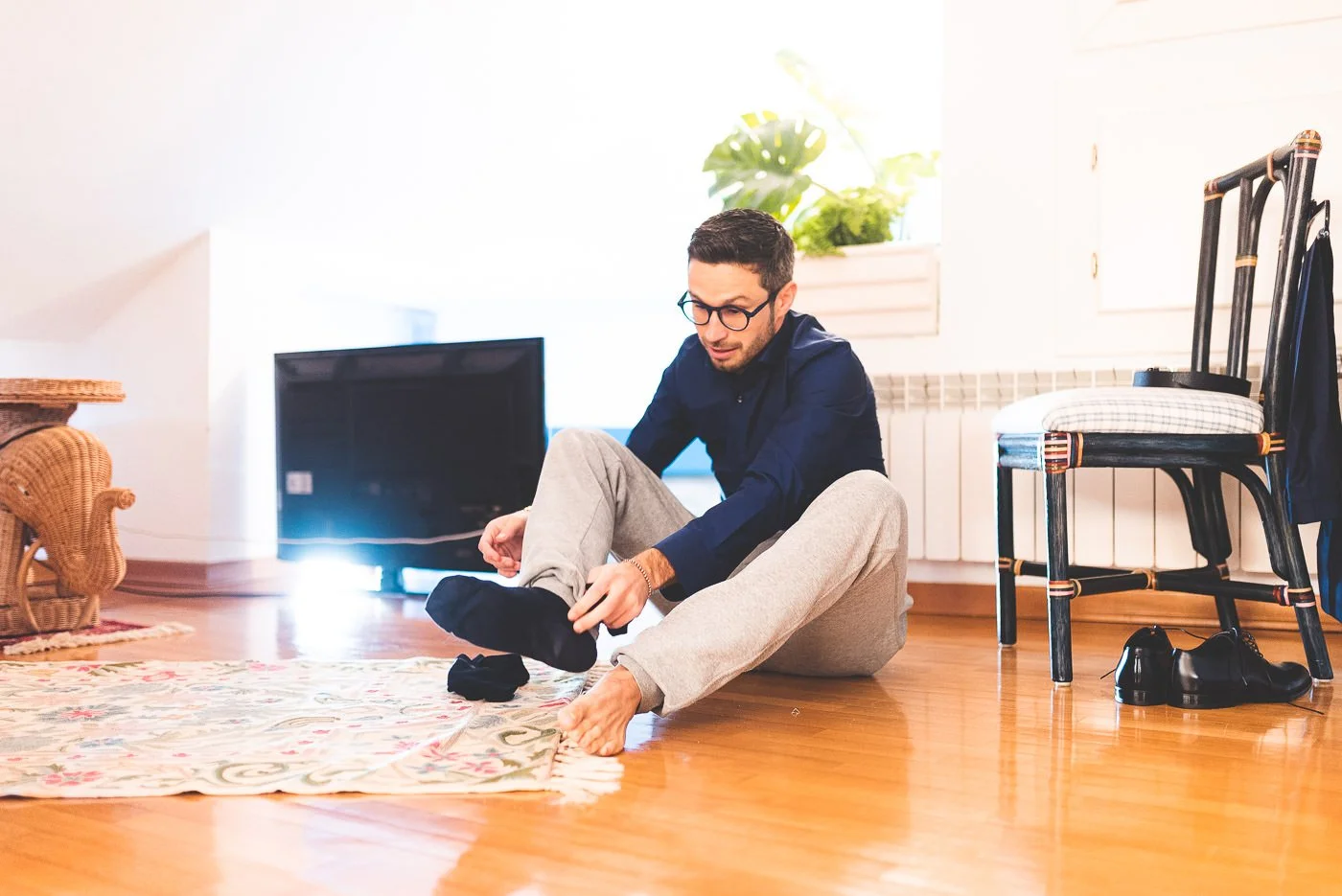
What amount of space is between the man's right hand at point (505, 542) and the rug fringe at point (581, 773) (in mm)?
338

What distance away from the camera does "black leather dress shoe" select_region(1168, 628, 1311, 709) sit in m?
1.70

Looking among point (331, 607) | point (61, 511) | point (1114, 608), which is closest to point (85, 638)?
point (61, 511)

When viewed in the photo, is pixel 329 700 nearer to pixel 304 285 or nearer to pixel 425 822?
pixel 425 822

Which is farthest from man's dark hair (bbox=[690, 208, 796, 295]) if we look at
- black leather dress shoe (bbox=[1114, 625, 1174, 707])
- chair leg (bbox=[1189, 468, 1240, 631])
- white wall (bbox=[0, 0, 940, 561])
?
white wall (bbox=[0, 0, 940, 561])

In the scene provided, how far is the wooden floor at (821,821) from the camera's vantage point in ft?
3.24

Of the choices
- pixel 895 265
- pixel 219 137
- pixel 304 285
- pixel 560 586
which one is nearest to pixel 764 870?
pixel 560 586

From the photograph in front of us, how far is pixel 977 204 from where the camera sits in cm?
281

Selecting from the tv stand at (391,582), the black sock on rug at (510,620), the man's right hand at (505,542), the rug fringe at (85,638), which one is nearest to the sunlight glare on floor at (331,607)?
the tv stand at (391,582)

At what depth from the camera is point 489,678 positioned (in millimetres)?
1729

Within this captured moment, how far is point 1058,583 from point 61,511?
6.81 ft

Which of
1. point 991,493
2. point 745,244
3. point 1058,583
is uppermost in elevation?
point 745,244

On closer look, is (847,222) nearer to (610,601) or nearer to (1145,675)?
(1145,675)

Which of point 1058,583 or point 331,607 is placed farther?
point 331,607

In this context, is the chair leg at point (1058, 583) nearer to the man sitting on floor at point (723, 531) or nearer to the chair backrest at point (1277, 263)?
the man sitting on floor at point (723, 531)
